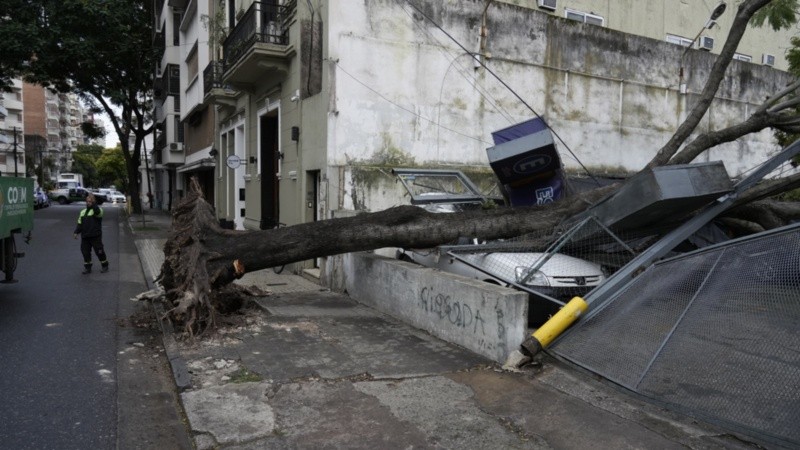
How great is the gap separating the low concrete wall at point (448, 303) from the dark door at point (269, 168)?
7.63 metres

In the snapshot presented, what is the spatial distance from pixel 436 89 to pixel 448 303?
705 centimetres

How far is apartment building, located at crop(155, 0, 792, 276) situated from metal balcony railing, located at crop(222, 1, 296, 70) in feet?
0.15

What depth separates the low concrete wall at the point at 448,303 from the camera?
235 inches

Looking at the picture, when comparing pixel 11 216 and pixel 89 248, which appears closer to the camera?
pixel 11 216

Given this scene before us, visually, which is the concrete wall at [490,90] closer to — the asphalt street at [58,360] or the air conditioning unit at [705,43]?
the air conditioning unit at [705,43]

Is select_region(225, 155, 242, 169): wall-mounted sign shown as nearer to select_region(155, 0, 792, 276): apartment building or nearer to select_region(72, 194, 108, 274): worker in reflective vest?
select_region(155, 0, 792, 276): apartment building

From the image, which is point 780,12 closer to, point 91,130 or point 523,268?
point 523,268

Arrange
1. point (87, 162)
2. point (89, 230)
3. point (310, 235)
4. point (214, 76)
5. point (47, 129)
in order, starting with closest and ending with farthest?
point (310, 235) → point (89, 230) → point (214, 76) → point (87, 162) → point (47, 129)

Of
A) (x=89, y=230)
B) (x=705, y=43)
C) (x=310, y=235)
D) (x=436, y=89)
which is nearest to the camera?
(x=310, y=235)

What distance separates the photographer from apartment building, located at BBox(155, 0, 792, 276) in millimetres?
11953

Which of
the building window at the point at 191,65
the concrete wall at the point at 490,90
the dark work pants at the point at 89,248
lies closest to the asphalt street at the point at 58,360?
the dark work pants at the point at 89,248

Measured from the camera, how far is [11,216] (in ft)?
31.1

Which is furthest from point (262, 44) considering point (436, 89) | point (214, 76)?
point (214, 76)

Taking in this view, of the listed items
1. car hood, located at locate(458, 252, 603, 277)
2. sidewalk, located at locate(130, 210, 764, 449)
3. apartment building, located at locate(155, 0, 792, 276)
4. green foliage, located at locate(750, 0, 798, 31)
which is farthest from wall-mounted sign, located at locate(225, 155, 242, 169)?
green foliage, located at locate(750, 0, 798, 31)
